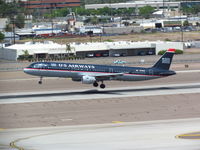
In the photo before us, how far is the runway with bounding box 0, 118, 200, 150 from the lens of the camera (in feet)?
148

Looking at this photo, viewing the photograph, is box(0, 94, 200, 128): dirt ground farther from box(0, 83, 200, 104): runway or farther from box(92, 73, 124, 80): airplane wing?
box(92, 73, 124, 80): airplane wing

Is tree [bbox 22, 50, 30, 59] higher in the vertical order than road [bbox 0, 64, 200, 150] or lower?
higher

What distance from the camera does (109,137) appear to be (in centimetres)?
4853

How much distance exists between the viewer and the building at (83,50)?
5468 inches

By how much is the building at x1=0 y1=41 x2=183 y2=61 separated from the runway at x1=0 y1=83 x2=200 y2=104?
59.5m

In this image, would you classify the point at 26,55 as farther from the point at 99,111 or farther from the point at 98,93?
the point at 99,111

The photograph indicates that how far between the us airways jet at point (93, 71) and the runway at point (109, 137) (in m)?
24.7

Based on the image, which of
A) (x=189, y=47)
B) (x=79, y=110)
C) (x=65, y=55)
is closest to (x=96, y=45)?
(x=65, y=55)

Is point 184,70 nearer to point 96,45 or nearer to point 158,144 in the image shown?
point 96,45

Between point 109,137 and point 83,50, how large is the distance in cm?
9449

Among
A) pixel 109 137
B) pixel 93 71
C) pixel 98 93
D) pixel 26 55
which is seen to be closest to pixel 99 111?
pixel 98 93

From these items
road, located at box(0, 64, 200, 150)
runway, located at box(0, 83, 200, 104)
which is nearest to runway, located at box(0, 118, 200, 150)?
road, located at box(0, 64, 200, 150)

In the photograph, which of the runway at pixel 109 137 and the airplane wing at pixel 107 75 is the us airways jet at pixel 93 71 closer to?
the airplane wing at pixel 107 75

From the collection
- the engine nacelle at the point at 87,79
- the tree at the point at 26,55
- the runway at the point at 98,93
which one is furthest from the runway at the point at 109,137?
the tree at the point at 26,55
